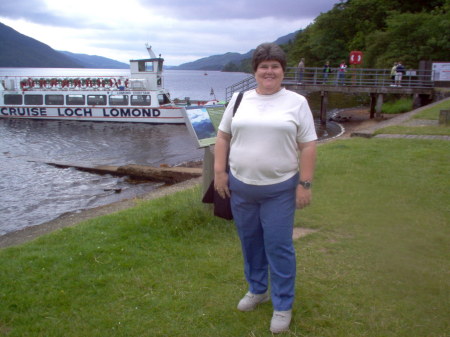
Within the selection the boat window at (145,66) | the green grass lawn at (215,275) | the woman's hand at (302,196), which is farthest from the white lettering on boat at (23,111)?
the woman's hand at (302,196)

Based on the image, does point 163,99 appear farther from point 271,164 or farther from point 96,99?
point 271,164

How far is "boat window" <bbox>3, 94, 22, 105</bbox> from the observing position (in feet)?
111

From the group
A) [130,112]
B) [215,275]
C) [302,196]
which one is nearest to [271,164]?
[302,196]

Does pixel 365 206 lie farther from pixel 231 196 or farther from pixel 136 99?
pixel 136 99

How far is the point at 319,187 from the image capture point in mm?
7109

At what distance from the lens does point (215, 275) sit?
13.5ft

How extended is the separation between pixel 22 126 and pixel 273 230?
31.3 m

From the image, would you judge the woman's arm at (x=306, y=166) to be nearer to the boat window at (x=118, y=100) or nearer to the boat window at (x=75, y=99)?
the boat window at (x=118, y=100)

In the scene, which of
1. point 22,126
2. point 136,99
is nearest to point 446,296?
point 136,99

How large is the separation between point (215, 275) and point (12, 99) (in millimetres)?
34285

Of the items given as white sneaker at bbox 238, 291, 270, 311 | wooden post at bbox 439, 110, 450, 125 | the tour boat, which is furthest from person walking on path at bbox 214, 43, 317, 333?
the tour boat

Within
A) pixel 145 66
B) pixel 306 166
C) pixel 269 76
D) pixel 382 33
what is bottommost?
pixel 306 166

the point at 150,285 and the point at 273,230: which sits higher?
the point at 273,230

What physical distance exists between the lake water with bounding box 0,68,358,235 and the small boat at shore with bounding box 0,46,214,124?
65 centimetres
